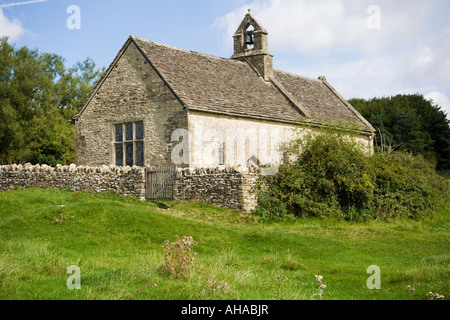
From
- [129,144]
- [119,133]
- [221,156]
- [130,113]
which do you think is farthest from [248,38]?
[129,144]

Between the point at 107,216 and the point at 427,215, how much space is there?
1501 cm

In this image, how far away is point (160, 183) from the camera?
81.0 ft

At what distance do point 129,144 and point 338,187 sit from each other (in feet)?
40.4

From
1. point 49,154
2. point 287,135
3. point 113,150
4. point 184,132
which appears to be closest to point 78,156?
point 113,150

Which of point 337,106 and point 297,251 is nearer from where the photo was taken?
point 297,251

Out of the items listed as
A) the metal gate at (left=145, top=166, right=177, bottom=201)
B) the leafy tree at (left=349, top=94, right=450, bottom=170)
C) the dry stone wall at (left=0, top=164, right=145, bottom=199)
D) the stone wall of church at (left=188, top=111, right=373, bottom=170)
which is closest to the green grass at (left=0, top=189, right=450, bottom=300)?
the dry stone wall at (left=0, top=164, right=145, bottom=199)

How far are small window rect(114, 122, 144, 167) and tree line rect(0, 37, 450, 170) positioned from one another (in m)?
18.5

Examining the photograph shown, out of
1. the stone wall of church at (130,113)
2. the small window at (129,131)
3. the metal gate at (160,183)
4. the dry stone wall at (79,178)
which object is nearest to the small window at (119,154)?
the stone wall of church at (130,113)

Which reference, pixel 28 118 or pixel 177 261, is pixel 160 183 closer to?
pixel 177 261

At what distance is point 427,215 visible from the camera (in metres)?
24.2

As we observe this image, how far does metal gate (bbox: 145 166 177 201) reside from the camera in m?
24.5

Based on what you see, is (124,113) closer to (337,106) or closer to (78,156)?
(78,156)

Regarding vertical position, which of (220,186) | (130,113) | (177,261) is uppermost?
(130,113)

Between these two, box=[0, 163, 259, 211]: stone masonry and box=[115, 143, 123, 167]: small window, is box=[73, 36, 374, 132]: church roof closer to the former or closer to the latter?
box=[115, 143, 123, 167]: small window
